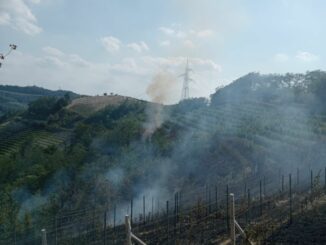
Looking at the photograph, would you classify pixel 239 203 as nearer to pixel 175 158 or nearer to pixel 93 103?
pixel 175 158

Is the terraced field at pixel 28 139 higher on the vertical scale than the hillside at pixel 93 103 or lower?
lower

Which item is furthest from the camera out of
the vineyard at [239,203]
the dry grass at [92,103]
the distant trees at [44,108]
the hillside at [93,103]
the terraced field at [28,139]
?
the dry grass at [92,103]

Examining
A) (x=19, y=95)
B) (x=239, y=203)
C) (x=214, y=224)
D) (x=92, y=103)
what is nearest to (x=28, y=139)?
(x=92, y=103)

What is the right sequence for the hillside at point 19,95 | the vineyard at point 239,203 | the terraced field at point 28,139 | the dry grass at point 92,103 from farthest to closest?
the hillside at point 19,95, the dry grass at point 92,103, the terraced field at point 28,139, the vineyard at point 239,203

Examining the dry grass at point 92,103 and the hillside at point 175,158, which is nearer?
the hillside at point 175,158

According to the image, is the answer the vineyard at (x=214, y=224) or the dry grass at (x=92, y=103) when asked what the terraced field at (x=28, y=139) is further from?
the vineyard at (x=214, y=224)

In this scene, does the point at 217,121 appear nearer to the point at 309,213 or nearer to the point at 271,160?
the point at 271,160

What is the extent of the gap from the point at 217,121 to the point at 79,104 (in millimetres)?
41262

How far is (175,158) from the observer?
37.3m

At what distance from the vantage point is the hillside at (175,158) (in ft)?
83.5

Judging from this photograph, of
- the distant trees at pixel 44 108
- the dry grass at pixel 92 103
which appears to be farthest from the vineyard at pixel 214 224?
the dry grass at pixel 92 103

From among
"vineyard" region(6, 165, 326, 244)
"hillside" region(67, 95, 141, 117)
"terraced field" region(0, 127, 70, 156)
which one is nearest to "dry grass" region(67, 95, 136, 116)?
"hillside" region(67, 95, 141, 117)

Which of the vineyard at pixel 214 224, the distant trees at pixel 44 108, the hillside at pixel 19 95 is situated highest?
the hillside at pixel 19 95

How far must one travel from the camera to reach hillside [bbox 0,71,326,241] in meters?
25.4
